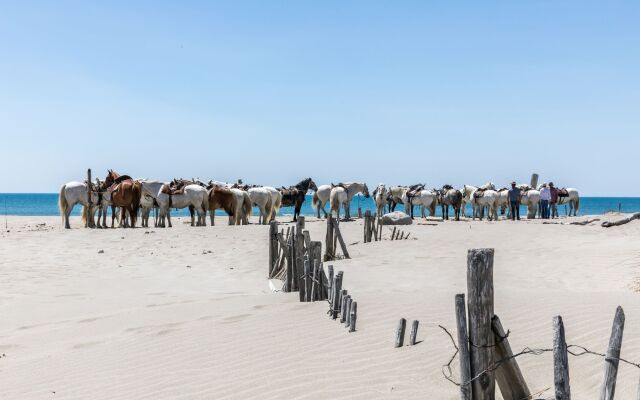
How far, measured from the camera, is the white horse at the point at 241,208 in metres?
Result: 28.0

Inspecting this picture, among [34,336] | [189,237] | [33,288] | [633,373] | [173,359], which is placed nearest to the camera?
[633,373]

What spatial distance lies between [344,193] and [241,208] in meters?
5.58

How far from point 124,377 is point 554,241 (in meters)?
15.1

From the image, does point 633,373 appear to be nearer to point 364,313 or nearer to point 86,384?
point 364,313

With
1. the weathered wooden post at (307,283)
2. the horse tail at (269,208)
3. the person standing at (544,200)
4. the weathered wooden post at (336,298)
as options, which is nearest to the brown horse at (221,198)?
the horse tail at (269,208)

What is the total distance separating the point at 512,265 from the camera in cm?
1450

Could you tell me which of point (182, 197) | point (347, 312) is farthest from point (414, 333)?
point (182, 197)

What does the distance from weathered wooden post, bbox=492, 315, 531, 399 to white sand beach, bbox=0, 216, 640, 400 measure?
2.02 feet

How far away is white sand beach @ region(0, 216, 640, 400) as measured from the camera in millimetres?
5555

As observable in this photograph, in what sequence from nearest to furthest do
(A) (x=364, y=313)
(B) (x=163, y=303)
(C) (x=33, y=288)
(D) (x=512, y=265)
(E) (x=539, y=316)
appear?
(E) (x=539, y=316), (A) (x=364, y=313), (B) (x=163, y=303), (C) (x=33, y=288), (D) (x=512, y=265)

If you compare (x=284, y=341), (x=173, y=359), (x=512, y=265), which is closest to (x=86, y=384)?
(x=173, y=359)

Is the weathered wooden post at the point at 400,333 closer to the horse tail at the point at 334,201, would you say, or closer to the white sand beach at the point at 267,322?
the white sand beach at the point at 267,322

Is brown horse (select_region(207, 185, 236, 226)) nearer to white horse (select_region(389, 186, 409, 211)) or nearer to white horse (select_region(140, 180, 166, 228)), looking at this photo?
white horse (select_region(140, 180, 166, 228))

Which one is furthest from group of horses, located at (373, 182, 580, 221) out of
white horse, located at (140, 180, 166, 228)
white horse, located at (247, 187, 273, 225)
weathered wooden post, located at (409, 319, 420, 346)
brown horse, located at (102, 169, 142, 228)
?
weathered wooden post, located at (409, 319, 420, 346)
